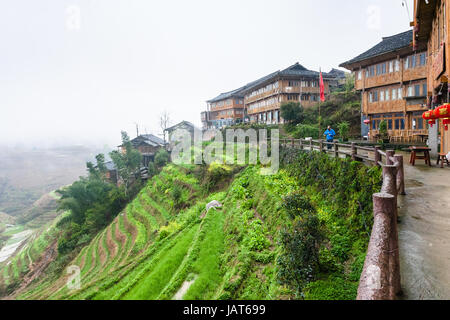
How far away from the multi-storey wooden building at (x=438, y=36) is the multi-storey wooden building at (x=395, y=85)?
7310mm

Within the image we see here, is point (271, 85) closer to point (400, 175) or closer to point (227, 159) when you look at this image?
point (227, 159)

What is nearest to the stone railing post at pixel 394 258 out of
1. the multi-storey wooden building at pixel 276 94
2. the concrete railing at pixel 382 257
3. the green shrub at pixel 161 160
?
the concrete railing at pixel 382 257

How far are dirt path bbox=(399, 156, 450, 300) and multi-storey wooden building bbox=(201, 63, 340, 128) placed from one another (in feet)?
89.1

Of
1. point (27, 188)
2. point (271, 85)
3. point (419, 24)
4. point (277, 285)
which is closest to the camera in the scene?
point (277, 285)

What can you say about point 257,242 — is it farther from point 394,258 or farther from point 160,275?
point 394,258

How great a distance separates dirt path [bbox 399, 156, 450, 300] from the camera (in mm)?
3855

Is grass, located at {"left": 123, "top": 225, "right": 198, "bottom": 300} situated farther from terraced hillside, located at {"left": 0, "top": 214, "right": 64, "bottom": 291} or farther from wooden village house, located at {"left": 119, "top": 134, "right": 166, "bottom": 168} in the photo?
wooden village house, located at {"left": 119, "top": 134, "right": 166, "bottom": 168}

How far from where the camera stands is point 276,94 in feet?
121

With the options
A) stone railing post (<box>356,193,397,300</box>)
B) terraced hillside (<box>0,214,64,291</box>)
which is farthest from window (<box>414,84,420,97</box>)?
terraced hillside (<box>0,214,64,291</box>)

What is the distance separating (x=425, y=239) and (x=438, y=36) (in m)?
9.47

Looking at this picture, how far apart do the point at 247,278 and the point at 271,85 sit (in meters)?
33.7
